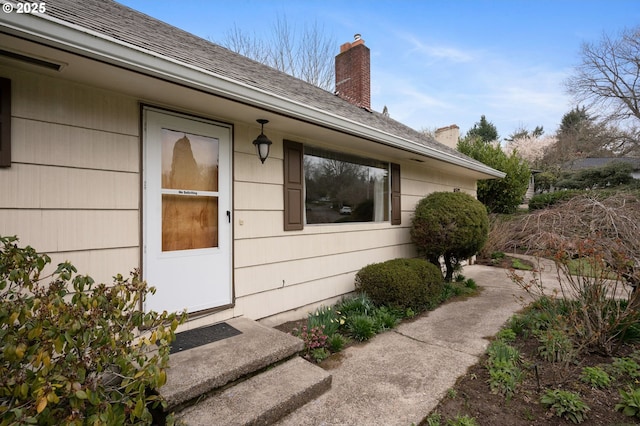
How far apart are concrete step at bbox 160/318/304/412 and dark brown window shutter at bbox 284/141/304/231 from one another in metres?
1.47

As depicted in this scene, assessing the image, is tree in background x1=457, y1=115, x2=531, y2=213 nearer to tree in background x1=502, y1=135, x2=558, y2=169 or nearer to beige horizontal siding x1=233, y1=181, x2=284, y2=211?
beige horizontal siding x1=233, y1=181, x2=284, y2=211

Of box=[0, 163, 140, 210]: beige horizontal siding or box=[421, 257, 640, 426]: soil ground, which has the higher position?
box=[0, 163, 140, 210]: beige horizontal siding

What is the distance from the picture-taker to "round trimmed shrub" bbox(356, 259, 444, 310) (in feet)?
14.7

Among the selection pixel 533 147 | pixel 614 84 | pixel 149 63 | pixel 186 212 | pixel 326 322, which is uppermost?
pixel 614 84

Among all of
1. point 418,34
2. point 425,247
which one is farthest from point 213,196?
point 418,34

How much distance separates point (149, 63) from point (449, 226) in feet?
16.3

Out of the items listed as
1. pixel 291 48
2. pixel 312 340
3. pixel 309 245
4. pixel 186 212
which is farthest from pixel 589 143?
pixel 186 212

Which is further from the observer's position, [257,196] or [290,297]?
[290,297]

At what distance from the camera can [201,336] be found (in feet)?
9.96

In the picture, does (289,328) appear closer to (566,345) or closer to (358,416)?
(358,416)

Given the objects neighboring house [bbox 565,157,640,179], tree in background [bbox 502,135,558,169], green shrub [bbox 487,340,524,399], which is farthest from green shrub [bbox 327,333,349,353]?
tree in background [bbox 502,135,558,169]

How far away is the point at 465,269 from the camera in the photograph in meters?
8.20

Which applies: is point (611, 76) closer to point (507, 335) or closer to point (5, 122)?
point (507, 335)

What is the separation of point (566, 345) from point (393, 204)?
3.44 m
